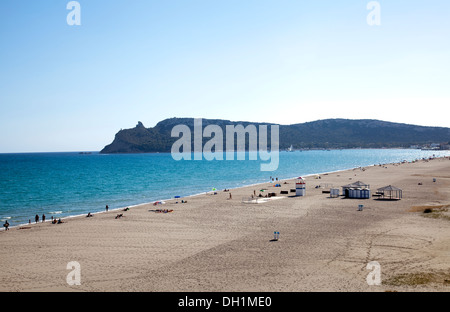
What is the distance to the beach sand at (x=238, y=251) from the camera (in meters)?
12.8

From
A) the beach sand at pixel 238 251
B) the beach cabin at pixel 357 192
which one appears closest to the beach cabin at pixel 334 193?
the beach cabin at pixel 357 192

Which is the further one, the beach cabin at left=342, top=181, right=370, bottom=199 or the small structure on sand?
the beach cabin at left=342, top=181, right=370, bottom=199

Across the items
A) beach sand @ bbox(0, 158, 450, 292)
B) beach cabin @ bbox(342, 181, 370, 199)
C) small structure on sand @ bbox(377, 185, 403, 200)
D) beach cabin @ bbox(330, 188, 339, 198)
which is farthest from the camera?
beach cabin @ bbox(330, 188, 339, 198)

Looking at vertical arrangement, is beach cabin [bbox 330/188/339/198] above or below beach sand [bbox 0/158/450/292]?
above

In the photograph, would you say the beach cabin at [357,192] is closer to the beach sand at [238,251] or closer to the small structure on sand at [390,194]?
the small structure on sand at [390,194]

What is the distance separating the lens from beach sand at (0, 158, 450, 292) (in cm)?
1280

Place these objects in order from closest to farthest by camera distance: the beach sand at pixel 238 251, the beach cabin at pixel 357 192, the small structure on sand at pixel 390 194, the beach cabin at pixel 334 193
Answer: the beach sand at pixel 238 251, the small structure on sand at pixel 390 194, the beach cabin at pixel 357 192, the beach cabin at pixel 334 193

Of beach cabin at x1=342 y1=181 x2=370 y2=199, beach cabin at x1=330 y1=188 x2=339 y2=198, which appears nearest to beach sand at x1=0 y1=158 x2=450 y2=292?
beach cabin at x1=342 y1=181 x2=370 y2=199

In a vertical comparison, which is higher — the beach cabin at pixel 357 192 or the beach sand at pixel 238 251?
the beach cabin at pixel 357 192

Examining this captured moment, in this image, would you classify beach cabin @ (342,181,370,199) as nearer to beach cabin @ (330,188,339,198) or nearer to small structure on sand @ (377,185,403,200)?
beach cabin @ (330,188,339,198)
